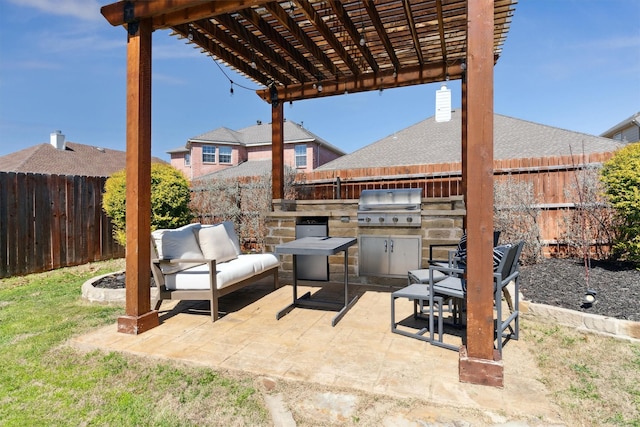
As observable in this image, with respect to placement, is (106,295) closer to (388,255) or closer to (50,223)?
(50,223)

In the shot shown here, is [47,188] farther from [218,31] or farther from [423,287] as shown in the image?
[423,287]

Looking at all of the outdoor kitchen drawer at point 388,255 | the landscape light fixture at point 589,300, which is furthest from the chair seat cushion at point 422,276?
the landscape light fixture at point 589,300

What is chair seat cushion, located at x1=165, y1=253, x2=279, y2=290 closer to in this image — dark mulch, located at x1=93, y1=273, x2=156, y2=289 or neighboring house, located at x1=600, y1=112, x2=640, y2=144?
dark mulch, located at x1=93, y1=273, x2=156, y2=289

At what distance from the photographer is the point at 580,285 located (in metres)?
3.91

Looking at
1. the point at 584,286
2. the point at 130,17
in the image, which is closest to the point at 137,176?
the point at 130,17

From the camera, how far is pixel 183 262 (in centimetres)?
332

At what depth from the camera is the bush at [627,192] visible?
14.0ft

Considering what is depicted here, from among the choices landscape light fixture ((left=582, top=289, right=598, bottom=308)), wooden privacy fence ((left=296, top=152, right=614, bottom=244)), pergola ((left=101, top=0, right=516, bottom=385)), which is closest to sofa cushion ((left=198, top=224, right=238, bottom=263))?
pergola ((left=101, top=0, right=516, bottom=385))

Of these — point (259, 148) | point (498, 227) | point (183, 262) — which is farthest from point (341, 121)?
point (183, 262)

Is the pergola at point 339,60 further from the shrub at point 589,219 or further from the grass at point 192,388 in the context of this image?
the shrub at point 589,219

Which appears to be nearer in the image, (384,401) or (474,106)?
(384,401)

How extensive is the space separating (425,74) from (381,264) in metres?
2.87

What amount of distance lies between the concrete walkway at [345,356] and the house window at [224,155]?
16954 mm

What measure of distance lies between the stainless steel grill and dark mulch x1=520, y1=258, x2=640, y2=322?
1.60m
